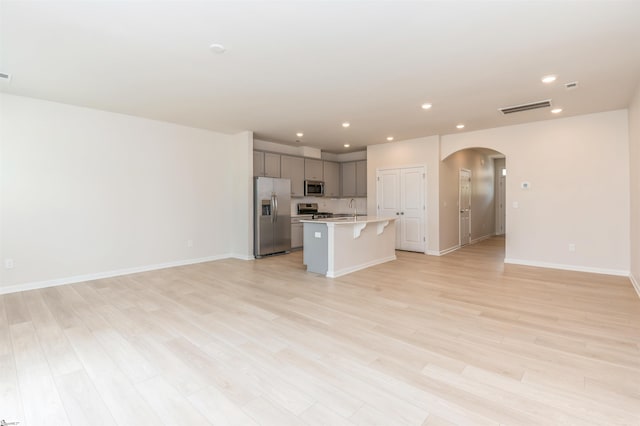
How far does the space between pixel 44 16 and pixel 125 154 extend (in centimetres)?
305

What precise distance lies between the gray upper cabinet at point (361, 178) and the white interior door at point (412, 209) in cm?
138

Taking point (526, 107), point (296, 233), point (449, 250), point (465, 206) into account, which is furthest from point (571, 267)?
point (296, 233)

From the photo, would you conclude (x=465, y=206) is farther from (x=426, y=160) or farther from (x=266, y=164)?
(x=266, y=164)

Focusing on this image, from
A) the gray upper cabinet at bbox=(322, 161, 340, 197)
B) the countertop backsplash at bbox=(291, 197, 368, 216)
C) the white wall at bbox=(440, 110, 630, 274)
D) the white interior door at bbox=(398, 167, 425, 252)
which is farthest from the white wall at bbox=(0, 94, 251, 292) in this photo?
the white wall at bbox=(440, 110, 630, 274)

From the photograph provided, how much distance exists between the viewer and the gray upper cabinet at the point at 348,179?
8.80m

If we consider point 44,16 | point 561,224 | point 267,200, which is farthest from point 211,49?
point 561,224

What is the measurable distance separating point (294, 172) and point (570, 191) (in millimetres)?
5594

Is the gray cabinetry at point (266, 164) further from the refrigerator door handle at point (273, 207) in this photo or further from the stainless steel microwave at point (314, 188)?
the stainless steel microwave at point (314, 188)

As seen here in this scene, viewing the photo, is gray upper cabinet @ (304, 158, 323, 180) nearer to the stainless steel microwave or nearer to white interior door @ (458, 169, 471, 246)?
the stainless steel microwave

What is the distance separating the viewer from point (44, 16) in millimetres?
2402

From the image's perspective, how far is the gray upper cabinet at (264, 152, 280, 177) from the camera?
23.3 ft

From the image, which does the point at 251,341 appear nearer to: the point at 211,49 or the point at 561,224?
the point at 211,49

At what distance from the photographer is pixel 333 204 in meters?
9.23

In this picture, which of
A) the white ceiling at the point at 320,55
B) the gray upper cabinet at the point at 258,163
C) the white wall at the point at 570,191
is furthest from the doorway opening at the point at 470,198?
the gray upper cabinet at the point at 258,163
